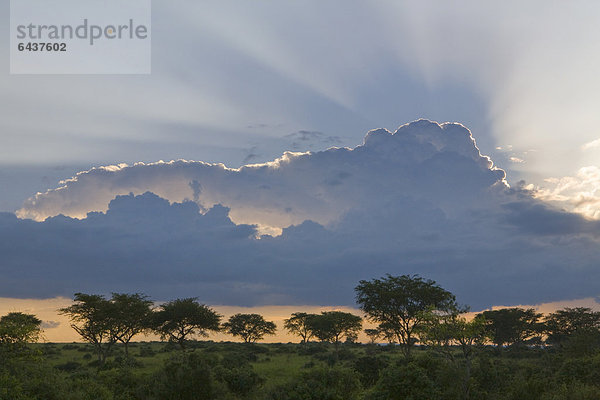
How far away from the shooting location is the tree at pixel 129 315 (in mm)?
65750

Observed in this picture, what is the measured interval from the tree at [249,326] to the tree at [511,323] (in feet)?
167

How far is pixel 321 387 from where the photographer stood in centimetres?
2466

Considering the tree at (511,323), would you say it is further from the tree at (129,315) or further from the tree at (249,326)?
the tree at (129,315)

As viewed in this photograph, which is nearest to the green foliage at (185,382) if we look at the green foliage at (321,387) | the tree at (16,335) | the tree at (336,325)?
the green foliage at (321,387)

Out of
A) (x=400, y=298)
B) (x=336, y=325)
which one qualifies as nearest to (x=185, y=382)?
(x=400, y=298)

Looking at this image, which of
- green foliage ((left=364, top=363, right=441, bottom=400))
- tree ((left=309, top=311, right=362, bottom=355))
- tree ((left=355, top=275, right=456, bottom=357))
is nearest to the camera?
green foliage ((left=364, top=363, right=441, bottom=400))

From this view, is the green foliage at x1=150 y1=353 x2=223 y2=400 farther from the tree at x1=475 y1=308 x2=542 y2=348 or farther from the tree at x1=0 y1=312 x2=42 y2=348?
the tree at x1=475 y1=308 x2=542 y2=348

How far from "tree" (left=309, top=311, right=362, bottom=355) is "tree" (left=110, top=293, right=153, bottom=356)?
33.6 m

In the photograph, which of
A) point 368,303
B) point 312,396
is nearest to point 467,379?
point 312,396

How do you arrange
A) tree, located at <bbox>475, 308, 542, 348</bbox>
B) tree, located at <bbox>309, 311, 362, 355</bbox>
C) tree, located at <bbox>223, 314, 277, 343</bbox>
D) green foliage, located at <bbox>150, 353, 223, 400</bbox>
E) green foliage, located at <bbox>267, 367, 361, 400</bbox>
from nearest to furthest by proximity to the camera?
green foliage, located at <bbox>267, 367, 361, 400</bbox>, green foliage, located at <bbox>150, 353, 223, 400</bbox>, tree, located at <bbox>309, 311, 362, 355</bbox>, tree, located at <bbox>475, 308, 542, 348</bbox>, tree, located at <bbox>223, 314, 277, 343</bbox>

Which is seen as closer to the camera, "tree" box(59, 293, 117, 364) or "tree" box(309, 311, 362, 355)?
"tree" box(59, 293, 117, 364)

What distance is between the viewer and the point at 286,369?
184ft

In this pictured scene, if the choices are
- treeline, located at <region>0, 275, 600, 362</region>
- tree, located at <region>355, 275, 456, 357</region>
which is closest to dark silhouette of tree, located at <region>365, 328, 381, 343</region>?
treeline, located at <region>0, 275, 600, 362</region>

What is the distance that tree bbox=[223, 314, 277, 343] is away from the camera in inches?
4286
